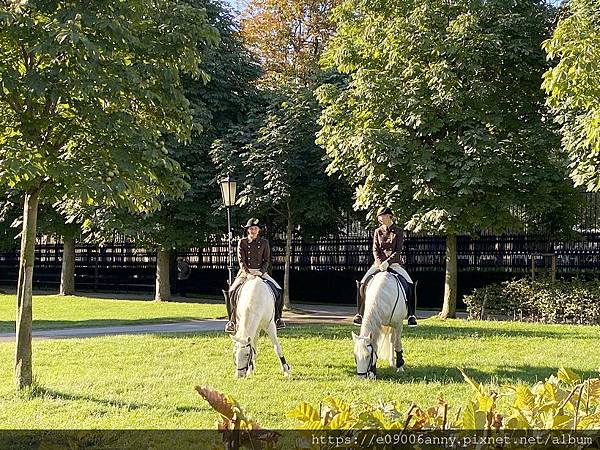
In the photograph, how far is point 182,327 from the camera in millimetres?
19453

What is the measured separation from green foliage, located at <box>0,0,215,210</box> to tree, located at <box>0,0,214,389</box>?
0.04 feet

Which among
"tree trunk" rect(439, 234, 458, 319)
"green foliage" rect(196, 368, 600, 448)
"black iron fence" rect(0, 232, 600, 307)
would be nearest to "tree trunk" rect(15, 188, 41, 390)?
"green foliage" rect(196, 368, 600, 448)

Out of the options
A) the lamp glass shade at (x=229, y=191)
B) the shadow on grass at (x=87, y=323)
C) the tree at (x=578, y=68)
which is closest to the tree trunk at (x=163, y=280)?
the shadow on grass at (x=87, y=323)

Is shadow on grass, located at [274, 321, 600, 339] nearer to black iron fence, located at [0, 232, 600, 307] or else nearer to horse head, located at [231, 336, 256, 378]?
black iron fence, located at [0, 232, 600, 307]

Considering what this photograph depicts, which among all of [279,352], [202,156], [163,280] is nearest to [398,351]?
[279,352]

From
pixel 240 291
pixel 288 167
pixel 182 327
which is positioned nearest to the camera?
pixel 240 291

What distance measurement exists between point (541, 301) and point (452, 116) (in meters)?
5.53

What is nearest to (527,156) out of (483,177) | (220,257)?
(483,177)

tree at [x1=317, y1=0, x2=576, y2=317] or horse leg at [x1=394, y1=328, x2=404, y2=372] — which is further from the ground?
tree at [x1=317, y1=0, x2=576, y2=317]

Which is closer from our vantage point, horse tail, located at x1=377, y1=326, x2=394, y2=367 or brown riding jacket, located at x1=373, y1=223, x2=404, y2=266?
horse tail, located at x1=377, y1=326, x2=394, y2=367

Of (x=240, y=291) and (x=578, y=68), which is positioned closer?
(x=240, y=291)

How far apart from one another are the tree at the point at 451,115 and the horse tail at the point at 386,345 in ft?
24.9

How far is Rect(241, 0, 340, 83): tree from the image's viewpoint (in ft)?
122

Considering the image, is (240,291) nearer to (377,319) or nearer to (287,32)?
(377,319)
